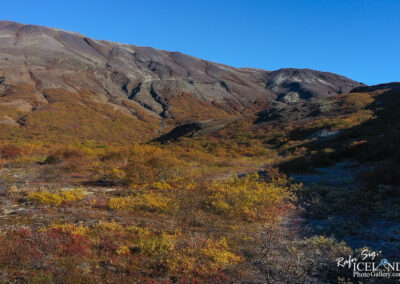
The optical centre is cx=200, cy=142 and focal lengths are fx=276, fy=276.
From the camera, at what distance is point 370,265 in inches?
221

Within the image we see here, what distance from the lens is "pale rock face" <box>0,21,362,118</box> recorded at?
96500mm

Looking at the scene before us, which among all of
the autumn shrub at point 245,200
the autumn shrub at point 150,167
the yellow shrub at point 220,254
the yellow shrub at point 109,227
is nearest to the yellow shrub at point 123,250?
the yellow shrub at point 109,227

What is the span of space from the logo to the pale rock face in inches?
3500

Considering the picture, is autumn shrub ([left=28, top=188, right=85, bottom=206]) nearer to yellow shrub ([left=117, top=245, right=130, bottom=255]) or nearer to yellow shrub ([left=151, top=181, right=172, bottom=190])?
yellow shrub ([left=151, top=181, right=172, bottom=190])

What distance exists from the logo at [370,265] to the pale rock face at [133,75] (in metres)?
88.9

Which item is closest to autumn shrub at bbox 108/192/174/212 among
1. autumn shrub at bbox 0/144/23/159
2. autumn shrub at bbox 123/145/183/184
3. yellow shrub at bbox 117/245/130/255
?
autumn shrub at bbox 123/145/183/184

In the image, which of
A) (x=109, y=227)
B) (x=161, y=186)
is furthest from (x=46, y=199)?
(x=161, y=186)

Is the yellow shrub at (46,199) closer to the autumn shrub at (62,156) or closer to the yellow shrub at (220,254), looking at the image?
the yellow shrub at (220,254)

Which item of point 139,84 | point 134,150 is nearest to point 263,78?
point 139,84

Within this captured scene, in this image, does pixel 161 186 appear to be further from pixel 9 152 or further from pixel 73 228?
pixel 9 152

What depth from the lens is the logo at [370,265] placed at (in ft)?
17.4

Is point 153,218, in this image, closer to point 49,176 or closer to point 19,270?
point 19,270

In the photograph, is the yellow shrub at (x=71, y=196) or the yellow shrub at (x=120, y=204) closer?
the yellow shrub at (x=120, y=204)

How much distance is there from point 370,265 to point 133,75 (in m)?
130
